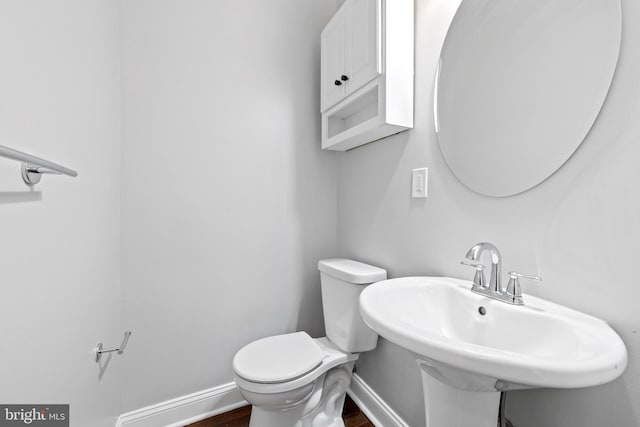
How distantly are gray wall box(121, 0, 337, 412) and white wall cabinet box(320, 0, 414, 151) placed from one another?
0.30 metres

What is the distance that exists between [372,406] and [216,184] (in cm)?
136

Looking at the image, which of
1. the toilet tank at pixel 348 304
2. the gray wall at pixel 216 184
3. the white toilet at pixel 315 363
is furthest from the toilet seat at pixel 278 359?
the gray wall at pixel 216 184

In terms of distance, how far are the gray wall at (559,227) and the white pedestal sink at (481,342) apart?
0.27 feet

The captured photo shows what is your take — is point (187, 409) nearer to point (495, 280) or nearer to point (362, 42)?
point (495, 280)

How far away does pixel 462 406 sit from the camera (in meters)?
0.62

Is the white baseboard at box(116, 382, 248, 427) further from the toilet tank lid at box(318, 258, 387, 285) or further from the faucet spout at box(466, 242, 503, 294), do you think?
the faucet spout at box(466, 242, 503, 294)

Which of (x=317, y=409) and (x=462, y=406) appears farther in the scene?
(x=317, y=409)

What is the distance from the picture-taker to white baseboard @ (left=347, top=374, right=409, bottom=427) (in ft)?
3.83

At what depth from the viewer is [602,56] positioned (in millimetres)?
595

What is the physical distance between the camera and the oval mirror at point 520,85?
61 cm

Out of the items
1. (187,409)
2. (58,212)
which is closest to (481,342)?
(58,212)

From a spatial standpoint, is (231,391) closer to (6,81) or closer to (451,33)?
(6,81)

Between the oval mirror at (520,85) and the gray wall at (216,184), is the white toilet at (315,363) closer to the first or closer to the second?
the gray wall at (216,184)

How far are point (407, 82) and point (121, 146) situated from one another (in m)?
1.26
